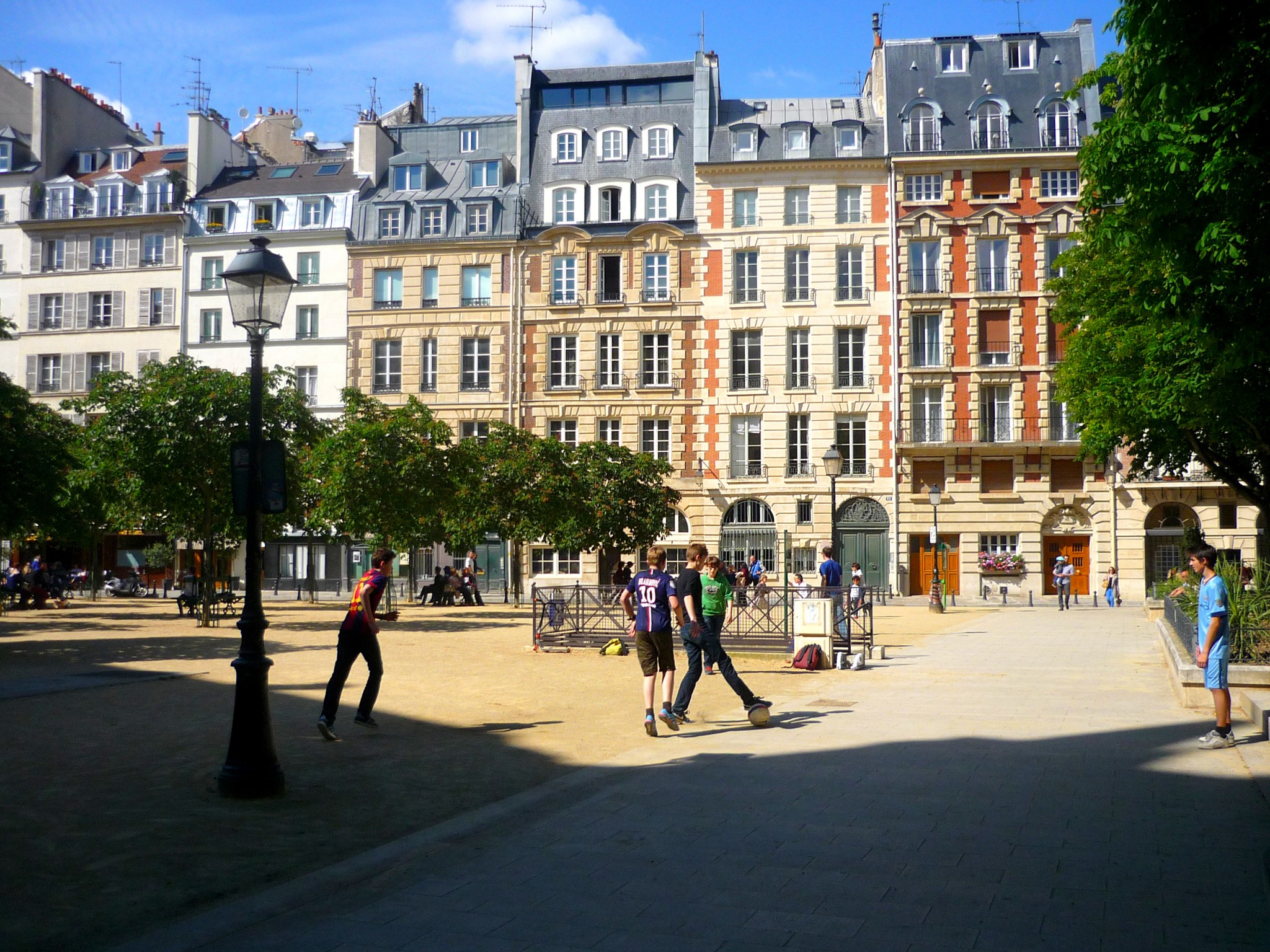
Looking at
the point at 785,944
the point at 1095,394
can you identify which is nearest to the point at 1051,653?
the point at 1095,394

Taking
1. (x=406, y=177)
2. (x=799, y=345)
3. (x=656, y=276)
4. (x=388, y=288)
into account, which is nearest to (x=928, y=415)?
(x=799, y=345)

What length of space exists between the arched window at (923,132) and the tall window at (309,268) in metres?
23.9

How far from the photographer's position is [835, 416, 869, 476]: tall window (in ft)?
143

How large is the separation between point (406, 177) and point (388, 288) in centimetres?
513

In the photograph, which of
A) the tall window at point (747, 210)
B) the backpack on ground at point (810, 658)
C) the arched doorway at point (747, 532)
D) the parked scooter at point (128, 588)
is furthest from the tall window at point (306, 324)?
the backpack on ground at point (810, 658)

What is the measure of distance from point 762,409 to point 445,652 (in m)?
26.3

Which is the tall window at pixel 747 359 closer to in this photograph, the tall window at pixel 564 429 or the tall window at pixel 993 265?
the tall window at pixel 564 429

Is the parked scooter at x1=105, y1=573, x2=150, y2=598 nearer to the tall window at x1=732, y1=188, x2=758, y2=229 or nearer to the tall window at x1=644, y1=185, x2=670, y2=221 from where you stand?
the tall window at x1=644, y1=185, x2=670, y2=221

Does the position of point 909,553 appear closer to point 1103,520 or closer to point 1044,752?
point 1103,520

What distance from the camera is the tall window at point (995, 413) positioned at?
43125 millimetres

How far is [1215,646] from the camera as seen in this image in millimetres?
9898

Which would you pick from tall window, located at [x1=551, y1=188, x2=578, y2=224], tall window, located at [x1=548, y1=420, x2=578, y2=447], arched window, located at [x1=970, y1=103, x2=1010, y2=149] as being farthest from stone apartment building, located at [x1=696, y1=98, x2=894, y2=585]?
tall window, located at [x1=548, y1=420, x2=578, y2=447]

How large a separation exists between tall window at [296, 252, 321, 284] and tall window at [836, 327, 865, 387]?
21.3 metres

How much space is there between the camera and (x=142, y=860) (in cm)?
629
